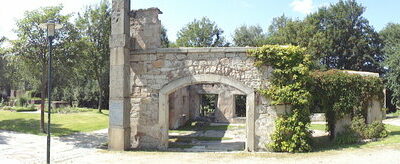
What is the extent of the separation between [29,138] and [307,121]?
11295 mm

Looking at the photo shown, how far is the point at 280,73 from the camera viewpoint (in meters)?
9.84

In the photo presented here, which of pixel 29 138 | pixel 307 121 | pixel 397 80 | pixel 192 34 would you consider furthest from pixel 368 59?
pixel 29 138

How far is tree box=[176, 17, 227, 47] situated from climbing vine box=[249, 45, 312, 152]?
3168 centimetres

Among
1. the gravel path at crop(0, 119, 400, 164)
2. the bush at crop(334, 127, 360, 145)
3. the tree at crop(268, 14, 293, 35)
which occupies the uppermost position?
the tree at crop(268, 14, 293, 35)

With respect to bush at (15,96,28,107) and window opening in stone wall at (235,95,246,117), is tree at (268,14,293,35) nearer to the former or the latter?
window opening in stone wall at (235,95,246,117)

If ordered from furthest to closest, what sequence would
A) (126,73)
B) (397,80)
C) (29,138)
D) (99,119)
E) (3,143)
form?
(99,119)
(397,80)
(29,138)
(3,143)
(126,73)

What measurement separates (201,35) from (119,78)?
32041 millimetres

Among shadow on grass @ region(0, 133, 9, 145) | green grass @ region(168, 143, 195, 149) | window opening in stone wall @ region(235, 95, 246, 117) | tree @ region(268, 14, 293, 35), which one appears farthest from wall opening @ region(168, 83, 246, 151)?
tree @ region(268, 14, 293, 35)

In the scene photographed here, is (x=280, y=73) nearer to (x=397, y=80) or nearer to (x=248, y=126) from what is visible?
(x=248, y=126)

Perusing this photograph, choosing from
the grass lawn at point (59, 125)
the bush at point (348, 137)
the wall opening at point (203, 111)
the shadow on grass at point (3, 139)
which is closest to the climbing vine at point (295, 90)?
the bush at point (348, 137)

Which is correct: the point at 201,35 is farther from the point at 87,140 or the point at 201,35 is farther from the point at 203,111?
the point at 87,140

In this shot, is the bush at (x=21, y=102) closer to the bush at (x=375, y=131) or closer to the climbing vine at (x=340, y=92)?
the climbing vine at (x=340, y=92)

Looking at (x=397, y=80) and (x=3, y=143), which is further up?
(x=397, y=80)

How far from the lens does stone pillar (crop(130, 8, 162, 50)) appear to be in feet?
35.7
